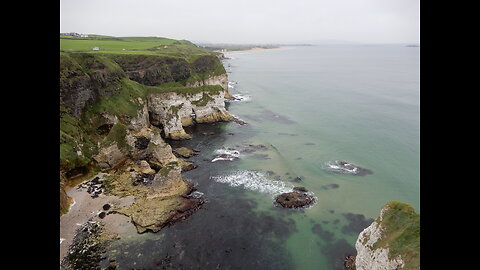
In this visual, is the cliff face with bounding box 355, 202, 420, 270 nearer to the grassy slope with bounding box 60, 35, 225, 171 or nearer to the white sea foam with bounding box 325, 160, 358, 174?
the white sea foam with bounding box 325, 160, 358, 174

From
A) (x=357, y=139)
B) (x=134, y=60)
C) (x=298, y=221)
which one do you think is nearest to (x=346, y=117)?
(x=357, y=139)

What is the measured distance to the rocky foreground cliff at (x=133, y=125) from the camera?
3359 centimetres

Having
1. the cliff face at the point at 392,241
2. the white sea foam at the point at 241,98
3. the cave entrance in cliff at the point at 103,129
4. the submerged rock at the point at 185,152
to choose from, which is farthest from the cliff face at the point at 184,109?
the cliff face at the point at 392,241

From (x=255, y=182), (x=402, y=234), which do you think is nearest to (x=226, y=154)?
(x=255, y=182)

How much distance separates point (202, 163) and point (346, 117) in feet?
138

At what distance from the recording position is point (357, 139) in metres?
56.1

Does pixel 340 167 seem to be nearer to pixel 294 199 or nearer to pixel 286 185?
pixel 286 185

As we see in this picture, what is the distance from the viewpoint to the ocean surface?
2586 cm

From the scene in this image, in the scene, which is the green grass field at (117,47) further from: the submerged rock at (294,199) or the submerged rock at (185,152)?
the submerged rock at (294,199)

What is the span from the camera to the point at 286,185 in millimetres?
37938

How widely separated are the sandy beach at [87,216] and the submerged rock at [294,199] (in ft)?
53.3

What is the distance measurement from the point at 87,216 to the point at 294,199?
22612 millimetres
